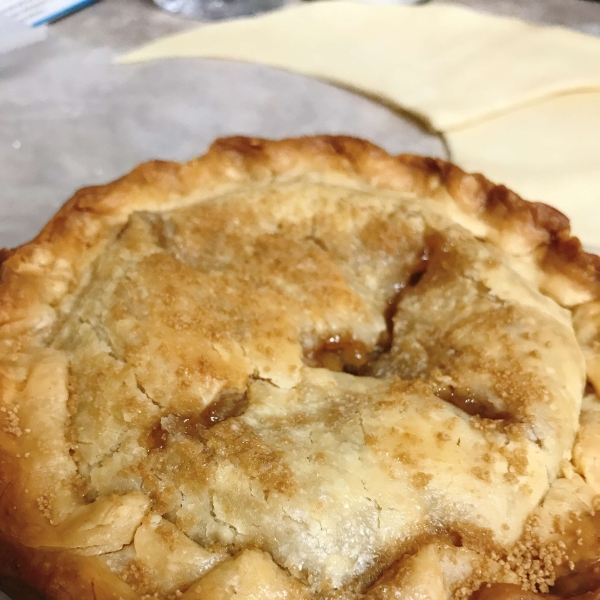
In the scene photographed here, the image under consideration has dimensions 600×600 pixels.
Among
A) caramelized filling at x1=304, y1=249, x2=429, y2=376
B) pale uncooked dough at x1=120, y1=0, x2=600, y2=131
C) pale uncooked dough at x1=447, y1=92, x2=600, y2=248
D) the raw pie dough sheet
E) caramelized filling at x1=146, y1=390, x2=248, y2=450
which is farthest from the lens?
pale uncooked dough at x1=120, y1=0, x2=600, y2=131

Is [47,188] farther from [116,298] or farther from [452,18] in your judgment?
[452,18]

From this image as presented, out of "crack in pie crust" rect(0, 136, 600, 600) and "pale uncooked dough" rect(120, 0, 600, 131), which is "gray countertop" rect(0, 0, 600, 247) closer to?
"pale uncooked dough" rect(120, 0, 600, 131)

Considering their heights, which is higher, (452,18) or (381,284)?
(452,18)

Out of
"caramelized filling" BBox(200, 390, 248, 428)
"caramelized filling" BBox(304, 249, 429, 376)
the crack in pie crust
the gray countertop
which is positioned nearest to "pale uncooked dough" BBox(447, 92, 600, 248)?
the gray countertop

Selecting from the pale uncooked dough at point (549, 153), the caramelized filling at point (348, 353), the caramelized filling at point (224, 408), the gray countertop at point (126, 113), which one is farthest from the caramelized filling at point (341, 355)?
the gray countertop at point (126, 113)

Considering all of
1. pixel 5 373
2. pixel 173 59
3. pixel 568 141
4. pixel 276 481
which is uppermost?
pixel 173 59

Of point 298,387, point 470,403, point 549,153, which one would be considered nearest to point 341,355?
point 298,387

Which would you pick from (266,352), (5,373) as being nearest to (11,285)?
(5,373)
